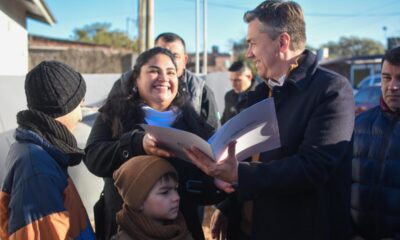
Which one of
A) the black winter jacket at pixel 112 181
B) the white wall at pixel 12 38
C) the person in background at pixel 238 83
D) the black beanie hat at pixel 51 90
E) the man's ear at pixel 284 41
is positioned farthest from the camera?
the white wall at pixel 12 38

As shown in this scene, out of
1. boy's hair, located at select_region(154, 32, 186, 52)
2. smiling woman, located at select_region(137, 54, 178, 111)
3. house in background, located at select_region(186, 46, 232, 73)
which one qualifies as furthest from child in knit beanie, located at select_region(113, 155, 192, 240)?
house in background, located at select_region(186, 46, 232, 73)

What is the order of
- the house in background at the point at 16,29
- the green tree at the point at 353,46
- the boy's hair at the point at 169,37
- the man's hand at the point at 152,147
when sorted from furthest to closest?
the green tree at the point at 353,46, the house in background at the point at 16,29, the boy's hair at the point at 169,37, the man's hand at the point at 152,147

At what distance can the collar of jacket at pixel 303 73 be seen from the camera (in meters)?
1.86

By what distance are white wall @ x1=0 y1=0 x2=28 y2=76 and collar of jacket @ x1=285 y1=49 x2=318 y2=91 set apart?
9016 millimetres

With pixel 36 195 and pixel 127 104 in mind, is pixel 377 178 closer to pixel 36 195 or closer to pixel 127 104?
pixel 127 104

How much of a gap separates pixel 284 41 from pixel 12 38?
1091 cm

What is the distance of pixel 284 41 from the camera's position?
195cm

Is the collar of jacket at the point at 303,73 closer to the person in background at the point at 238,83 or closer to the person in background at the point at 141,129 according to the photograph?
the person in background at the point at 141,129

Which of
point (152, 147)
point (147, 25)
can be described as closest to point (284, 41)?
point (152, 147)

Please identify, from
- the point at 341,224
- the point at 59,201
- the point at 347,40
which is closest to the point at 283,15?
the point at 341,224

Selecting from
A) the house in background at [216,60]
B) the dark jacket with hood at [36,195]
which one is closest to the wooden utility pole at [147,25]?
the dark jacket with hood at [36,195]

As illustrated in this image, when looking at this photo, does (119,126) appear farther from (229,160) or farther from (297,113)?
(297,113)

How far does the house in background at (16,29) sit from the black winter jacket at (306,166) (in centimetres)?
905

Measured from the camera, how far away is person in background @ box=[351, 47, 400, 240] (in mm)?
2133
